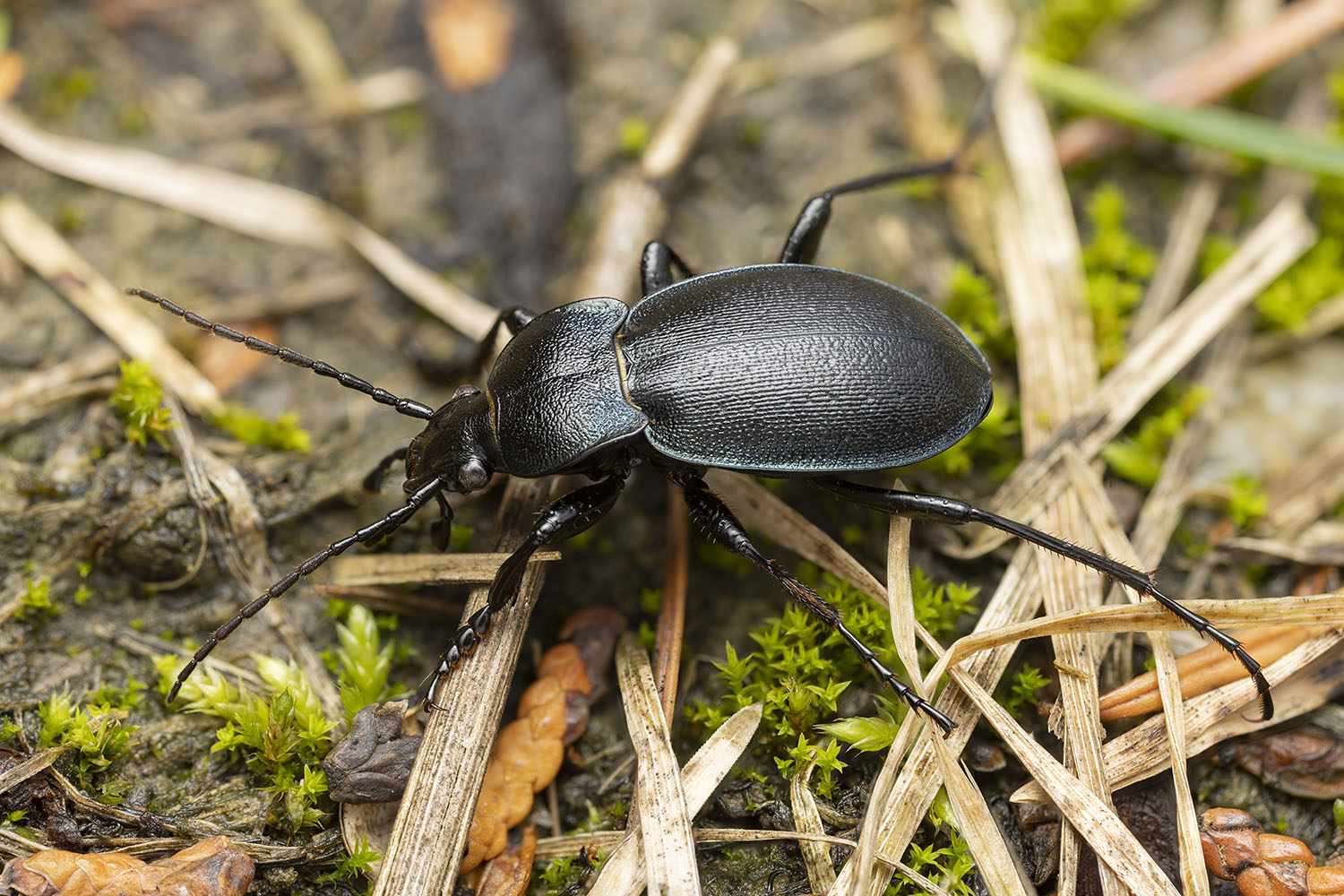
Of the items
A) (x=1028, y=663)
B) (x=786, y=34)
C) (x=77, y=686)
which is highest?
(x=786, y=34)

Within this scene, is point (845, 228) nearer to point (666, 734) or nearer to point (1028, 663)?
point (1028, 663)

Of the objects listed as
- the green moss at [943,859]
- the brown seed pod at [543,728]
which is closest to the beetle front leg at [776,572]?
the green moss at [943,859]

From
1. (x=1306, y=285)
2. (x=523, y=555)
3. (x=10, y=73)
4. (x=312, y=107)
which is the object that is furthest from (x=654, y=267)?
(x=10, y=73)

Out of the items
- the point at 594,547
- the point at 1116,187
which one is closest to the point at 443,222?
the point at 594,547

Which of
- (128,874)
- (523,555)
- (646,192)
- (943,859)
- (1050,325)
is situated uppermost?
(646,192)

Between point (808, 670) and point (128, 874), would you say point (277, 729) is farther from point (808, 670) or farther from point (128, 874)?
point (808, 670)

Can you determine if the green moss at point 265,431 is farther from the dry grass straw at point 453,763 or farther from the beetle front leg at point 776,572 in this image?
the beetle front leg at point 776,572

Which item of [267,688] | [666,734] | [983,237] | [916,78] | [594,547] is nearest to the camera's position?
[666,734]
